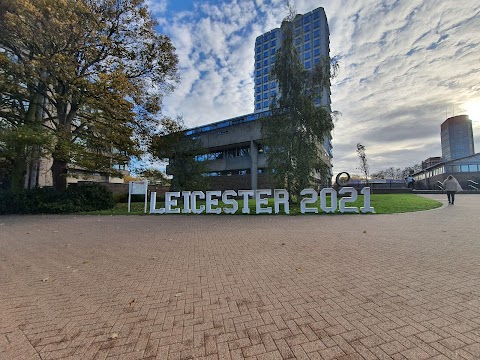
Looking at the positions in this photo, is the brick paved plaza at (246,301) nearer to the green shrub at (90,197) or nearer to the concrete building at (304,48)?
the green shrub at (90,197)

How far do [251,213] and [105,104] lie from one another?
10817 millimetres

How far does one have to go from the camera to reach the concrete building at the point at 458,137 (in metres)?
82.8

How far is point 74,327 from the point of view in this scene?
269 cm

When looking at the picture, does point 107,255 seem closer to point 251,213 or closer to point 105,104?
point 251,213

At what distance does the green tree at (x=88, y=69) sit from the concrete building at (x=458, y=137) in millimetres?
Answer: 98788

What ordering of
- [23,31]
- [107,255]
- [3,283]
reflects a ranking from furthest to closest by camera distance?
1. [23,31]
2. [107,255]
3. [3,283]

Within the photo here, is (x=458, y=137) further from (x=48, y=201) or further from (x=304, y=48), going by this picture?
(x=48, y=201)

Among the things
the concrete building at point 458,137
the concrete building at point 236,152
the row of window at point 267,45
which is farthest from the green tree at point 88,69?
the concrete building at point 458,137

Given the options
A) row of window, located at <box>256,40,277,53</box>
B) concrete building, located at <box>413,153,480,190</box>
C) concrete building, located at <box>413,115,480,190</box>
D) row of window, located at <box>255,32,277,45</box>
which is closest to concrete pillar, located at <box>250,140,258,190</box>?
concrete building, located at <box>413,115,480,190</box>

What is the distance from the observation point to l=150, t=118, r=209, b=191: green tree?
21438mm

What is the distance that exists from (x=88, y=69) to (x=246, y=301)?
18.5 metres

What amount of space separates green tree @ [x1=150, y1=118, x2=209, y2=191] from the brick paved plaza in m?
15.9

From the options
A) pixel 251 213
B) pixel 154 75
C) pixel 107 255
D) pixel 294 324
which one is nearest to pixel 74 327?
pixel 294 324

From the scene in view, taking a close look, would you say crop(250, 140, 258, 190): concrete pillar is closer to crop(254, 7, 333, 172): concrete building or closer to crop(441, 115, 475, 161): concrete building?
crop(254, 7, 333, 172): concrete building
